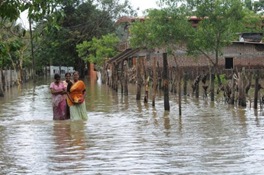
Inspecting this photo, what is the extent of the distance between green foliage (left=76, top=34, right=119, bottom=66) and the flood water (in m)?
30.9

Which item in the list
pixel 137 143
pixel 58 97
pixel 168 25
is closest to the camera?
pixel 137 143

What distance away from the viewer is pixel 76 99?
Result: 49.4ft

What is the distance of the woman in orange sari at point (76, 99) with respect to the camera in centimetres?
1493

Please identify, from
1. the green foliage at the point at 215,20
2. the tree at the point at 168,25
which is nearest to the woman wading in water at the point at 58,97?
the tree at the point at 168,25

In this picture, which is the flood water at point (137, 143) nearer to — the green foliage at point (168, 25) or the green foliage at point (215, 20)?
the green foliage at point (215, 20)

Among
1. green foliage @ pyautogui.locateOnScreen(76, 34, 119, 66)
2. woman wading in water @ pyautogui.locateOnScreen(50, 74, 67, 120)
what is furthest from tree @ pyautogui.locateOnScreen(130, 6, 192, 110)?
woman wading in water @ pyautogui.locateOnScreen(50, 74, 67, 120)

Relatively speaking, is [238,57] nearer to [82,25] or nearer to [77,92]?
[82,25]

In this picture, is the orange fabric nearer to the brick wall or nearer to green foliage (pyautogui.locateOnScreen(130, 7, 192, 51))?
green foliage (pyautogui.locateOnScreen(130, 7, 192, 51))

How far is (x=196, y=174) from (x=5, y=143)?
520cm

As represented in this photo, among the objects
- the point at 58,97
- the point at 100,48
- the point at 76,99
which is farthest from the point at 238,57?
the point at 76,99

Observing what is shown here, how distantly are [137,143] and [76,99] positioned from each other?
3.96 metres

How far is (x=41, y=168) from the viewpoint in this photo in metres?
9.04

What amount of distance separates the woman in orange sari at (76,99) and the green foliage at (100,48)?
3412cm

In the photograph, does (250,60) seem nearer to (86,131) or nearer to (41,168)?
(86,131)
